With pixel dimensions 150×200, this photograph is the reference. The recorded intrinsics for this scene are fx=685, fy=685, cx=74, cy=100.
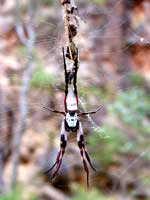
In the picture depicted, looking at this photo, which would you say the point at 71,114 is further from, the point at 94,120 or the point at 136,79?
the point at 136,79

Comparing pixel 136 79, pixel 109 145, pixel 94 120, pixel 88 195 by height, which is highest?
pixel 136 79

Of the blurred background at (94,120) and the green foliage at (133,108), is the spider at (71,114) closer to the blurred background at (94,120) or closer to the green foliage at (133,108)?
the blurred background at (94,120)

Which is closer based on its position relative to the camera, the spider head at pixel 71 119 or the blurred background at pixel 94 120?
the spider head at pixel 71 119

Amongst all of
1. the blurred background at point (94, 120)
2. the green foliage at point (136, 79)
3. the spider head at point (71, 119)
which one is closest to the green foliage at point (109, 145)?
the blurred background at point (94, 120)

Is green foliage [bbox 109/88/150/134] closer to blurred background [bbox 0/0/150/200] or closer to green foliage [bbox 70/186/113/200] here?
blurred background [bbox 0/0/150/200]

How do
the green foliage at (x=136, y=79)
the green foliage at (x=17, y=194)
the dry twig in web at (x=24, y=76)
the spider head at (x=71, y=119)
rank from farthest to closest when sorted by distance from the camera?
1. the green foliage at (x=136, y=79)
2. the dry twig in web at (x=24, y=76)
3. the green foliage at (x=17, y=194)
4. the spider head at (x=71, y=119)

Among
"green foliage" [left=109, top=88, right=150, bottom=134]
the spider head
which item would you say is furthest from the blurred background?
the spider head

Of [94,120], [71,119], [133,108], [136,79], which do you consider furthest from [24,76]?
[71,119]

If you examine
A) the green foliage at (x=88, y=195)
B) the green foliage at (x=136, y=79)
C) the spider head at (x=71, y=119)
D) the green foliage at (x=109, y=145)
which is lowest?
the green foliage at (x=88, y=195)

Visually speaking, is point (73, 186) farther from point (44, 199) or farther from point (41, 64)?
point (41, 64)

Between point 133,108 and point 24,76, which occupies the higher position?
point 24,76
